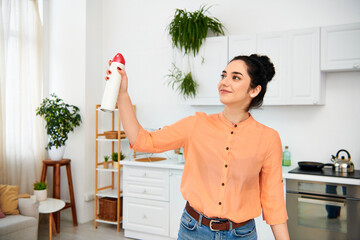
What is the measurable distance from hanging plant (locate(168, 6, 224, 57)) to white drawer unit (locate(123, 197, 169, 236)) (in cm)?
176

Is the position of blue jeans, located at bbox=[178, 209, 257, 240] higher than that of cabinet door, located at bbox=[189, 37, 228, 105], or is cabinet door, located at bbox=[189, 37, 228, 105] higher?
cabinet door, located at bbox=[189, 37, 228, 105]

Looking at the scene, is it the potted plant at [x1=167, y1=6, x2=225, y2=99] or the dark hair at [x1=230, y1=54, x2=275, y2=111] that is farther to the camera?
the potted plant at [x1=167, y1=6, x2=225, y2=99]

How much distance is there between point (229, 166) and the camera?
1.41 meters

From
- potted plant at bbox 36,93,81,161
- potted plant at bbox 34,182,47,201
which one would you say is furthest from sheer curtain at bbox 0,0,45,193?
potted plant at bbox 34,182,47,201

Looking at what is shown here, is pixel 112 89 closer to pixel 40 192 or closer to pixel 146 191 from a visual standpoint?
pixel 146 191

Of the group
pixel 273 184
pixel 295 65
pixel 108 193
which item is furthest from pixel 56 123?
pixel 273 184

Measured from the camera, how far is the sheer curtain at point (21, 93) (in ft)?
13.5

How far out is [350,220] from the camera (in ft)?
9.62

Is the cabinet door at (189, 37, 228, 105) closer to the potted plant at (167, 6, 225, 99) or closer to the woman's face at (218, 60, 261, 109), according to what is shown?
the potted plant at (167, 6, 225, 99)

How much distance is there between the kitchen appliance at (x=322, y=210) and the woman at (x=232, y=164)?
6.03ft

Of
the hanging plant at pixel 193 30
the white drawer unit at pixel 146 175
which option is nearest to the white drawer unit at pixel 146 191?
the white drawer unit at pixel 146 175

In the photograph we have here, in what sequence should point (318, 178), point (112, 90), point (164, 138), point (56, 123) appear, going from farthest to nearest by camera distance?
point (56, 123), point (318, 178), point (164, 138), point (112, 90)

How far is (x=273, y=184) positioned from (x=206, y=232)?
345 millimetres

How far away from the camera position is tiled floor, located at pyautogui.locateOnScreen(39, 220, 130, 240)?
4000 mm
